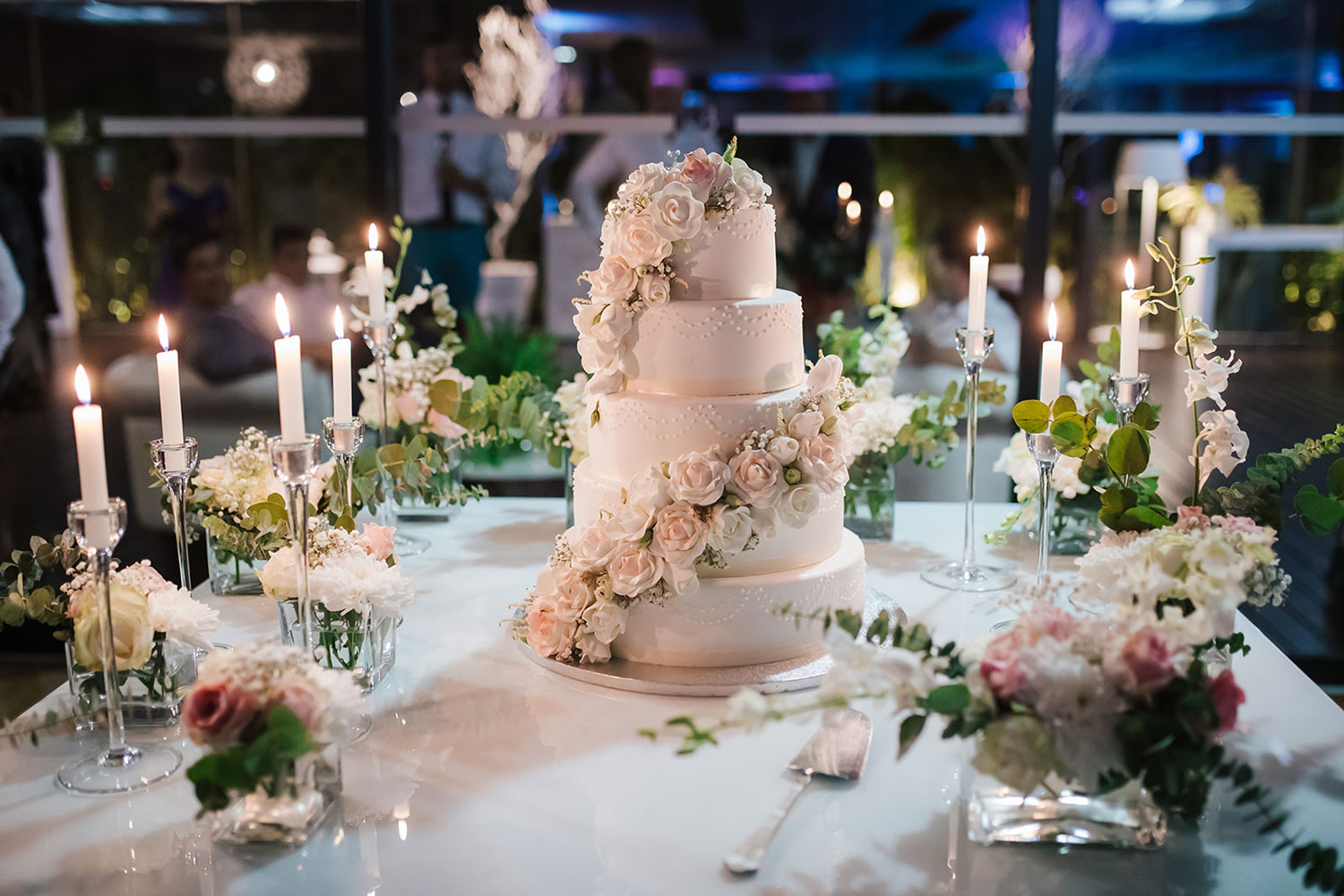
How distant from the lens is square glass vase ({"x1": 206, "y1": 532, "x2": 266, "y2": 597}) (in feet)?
7.57

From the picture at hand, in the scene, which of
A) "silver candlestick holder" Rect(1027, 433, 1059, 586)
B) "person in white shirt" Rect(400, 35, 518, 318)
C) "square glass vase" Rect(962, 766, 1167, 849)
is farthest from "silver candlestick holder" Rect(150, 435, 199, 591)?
"person in white shirt" Rect(400, 35, 518, 318)

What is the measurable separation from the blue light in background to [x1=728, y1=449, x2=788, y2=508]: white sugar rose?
11.2 feet

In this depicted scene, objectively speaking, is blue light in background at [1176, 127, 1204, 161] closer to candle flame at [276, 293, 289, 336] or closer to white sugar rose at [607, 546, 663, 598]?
white sugar rose at [607, 546, 663, 598]

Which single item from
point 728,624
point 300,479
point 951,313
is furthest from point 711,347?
point 951,313

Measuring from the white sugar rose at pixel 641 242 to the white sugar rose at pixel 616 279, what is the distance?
0.05 feet

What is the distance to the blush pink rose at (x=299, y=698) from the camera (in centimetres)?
129

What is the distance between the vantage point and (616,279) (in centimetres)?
196

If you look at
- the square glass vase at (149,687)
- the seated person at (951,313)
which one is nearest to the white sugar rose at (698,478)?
the square glass vase at (149,687)

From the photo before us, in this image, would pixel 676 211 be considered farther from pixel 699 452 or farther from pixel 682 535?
pixel 682 535

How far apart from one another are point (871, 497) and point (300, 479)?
1473mm

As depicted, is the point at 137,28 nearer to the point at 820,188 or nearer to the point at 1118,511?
the point at 820,188

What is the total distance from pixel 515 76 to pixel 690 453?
3.41 metres

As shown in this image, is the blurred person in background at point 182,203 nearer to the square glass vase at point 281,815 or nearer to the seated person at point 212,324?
the seated person at point 212,324

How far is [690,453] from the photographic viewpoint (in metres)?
1.83
